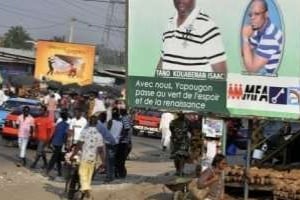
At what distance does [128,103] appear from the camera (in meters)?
Result: 13.9

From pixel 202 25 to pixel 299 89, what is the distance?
214 cm

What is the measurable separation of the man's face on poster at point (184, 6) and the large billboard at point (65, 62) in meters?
42.1

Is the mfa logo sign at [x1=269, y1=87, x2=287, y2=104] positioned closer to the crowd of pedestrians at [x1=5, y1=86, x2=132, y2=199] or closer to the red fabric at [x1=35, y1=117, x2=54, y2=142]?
the crowd of pedestrians at [x1=5, y1=86, x2=132, y2=199]

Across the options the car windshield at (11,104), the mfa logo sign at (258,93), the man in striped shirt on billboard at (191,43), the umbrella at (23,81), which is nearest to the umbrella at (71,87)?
the umbrella at (23,81)

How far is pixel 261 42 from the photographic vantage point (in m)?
12.4

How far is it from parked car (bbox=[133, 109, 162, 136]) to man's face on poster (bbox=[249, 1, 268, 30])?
2363 centimetres

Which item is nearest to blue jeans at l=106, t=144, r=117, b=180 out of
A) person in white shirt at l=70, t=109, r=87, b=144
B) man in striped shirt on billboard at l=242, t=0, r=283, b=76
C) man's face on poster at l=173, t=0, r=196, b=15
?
person in white shirt at l=70, t=109, r=87, b=144

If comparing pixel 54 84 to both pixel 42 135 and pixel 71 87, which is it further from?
pixel 42 135

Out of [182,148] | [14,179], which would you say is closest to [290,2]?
[182,148]

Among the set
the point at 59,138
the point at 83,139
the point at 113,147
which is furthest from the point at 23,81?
the point at 83,139

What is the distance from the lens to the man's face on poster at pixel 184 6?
1314 cm

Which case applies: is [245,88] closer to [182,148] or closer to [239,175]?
[239,175]

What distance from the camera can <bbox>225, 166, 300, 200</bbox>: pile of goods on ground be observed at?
1234cm

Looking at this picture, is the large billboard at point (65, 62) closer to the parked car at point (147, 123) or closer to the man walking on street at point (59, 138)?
the parked car at point (147, 123)
